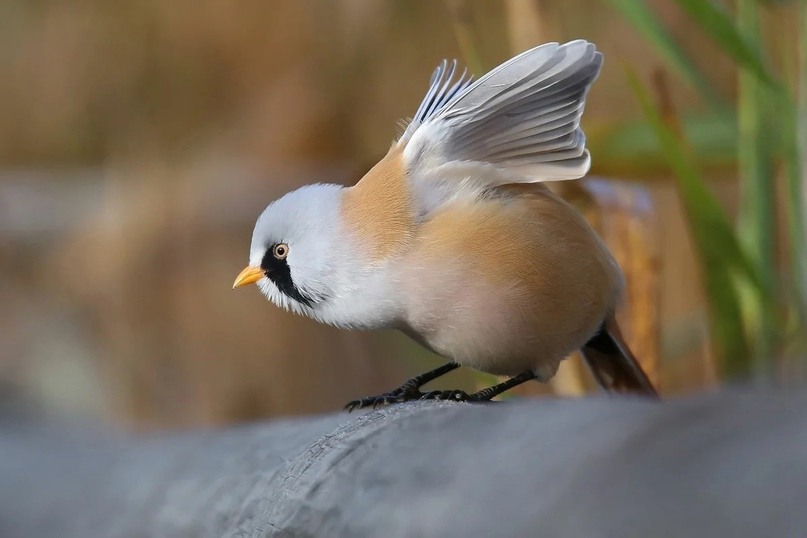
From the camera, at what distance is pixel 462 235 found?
0.82 m

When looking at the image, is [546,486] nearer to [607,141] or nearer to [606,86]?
[607,141]

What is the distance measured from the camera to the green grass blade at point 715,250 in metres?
1.00

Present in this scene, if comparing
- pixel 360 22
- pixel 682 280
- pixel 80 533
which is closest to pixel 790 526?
pixel 80 533

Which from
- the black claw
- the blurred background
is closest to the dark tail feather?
the black claw

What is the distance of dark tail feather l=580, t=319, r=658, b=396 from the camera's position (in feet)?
3.17

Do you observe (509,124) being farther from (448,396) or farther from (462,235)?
(448,396)

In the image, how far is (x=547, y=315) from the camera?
2.76ft

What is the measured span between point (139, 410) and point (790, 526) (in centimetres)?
197

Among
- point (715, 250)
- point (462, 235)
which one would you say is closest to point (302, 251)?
point (462, 235)

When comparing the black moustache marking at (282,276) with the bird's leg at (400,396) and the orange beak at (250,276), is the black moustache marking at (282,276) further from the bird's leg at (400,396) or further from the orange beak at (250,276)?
the bird's leg at (400,396)

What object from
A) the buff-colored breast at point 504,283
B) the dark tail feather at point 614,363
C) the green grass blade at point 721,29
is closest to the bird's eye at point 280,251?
the buff-colored breast at point 504,283

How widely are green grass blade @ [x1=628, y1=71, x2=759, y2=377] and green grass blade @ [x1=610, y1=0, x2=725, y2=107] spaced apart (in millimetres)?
A: 93

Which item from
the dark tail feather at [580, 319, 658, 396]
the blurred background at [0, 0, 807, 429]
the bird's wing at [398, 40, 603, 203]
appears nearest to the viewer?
the bird's wing at [398, 40, 603, 203]

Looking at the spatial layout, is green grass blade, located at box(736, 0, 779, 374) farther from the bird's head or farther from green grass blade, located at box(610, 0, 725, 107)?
the bird's head
